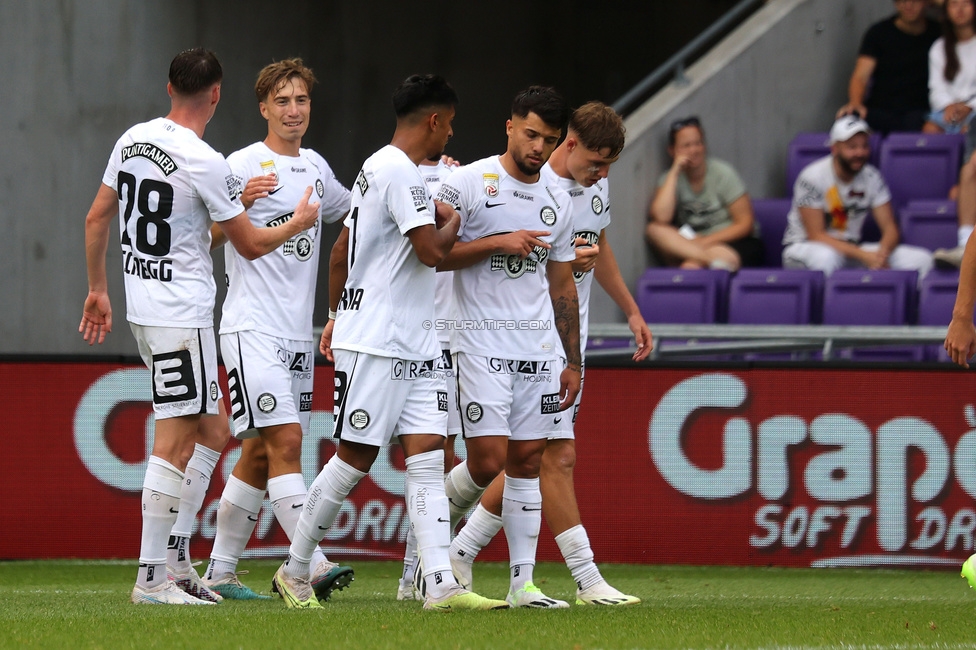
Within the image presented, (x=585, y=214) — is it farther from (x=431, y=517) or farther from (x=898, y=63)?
(x=898, y=63)

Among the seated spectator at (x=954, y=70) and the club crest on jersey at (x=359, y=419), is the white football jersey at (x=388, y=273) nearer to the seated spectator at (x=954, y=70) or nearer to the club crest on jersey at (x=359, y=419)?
the club crest on jersey at (x=359, y=419)

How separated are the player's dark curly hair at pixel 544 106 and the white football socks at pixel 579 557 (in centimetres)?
177

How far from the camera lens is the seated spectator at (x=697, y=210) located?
38.7 feet

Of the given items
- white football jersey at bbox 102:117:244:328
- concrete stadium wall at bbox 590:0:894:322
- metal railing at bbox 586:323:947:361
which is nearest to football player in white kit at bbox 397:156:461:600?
white football jersey at bbox 102:117:244:328

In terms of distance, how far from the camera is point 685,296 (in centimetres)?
1126

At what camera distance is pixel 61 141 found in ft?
40.2

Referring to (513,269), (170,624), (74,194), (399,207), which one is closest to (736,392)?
(513,269)

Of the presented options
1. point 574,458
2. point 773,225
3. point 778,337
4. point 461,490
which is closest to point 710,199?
point 773,225

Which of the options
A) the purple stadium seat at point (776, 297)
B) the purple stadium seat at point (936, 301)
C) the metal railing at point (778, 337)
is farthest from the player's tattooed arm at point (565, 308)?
the purple stadium seat at point (776, 297)

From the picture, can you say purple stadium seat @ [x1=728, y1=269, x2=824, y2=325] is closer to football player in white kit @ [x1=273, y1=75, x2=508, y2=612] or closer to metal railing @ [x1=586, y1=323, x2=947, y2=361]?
metal railing @ [x1=586, y1=323, x2=947, y2=361]

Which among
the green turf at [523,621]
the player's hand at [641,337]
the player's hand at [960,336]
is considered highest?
the player's hand at [960,336]

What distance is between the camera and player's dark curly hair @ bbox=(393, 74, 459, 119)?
564cm

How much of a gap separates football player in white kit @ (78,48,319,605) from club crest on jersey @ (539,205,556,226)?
0.99 metres

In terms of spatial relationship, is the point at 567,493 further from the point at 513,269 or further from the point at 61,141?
the point at 61,141
